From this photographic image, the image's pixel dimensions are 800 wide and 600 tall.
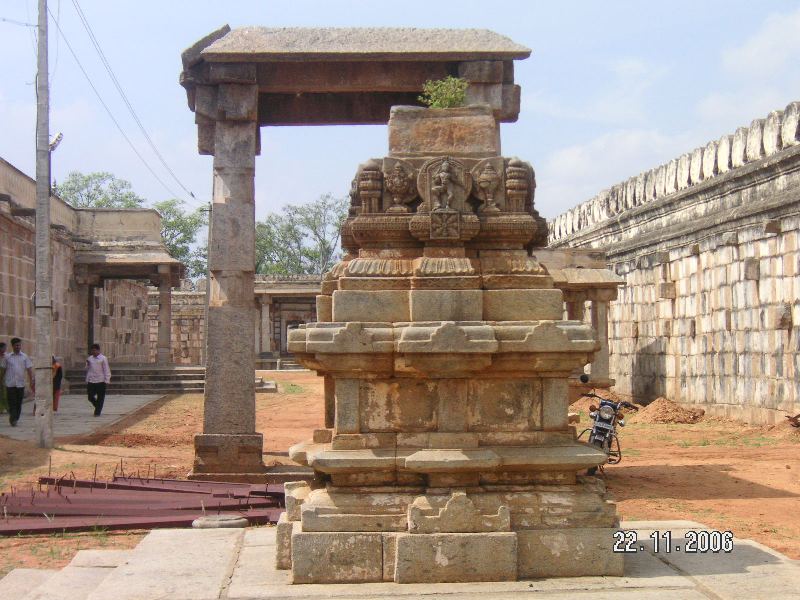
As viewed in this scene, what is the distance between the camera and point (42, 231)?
44.2 ft

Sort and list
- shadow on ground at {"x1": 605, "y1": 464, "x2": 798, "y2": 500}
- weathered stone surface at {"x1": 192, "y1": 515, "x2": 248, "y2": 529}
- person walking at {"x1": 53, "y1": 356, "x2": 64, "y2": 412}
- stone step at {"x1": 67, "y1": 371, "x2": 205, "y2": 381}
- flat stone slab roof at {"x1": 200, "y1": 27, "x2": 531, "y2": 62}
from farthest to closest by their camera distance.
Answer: stone step at {"x1": 67, "y1": 371, "x2": 205, "y2": 381} < person walking at {"x1": 53, "y1": 356, "x2": 64, "y2": 412} < flat stone slab roof at {"x1": 200, "y1": 27, "x2": 531, "y2": 62} < shadow on ground at {"x1": 605, "y1": 464, "x2": 798, "y2": 500} < weathered stone surface at {"x1": 192, "y1": 515, "x2": 248, "y2": 529}

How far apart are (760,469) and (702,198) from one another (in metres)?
6.78

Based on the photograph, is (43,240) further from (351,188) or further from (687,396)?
(687,396)

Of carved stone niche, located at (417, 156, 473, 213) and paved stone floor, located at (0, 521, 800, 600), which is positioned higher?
carved stone niche, located at (417, 156, 473, 213)

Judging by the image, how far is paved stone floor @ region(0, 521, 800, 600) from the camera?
4566mm

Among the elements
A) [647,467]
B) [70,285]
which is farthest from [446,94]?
[70,285]

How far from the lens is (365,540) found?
4840mm

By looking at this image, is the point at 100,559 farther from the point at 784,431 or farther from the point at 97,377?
the point at 97,377

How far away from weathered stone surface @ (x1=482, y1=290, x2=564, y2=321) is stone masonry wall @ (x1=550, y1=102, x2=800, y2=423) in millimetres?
9459

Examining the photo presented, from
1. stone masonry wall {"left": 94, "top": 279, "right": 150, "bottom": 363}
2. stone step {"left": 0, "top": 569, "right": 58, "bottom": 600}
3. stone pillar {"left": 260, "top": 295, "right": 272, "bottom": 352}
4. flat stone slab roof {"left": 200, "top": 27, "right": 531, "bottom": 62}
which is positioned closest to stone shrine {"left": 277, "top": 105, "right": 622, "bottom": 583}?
stone step {"left": 0, "top": 569, "right": 58, "bottom": 600}

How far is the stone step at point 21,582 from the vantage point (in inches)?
213

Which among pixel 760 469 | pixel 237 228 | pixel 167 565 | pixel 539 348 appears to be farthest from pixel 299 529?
pixel 760 469

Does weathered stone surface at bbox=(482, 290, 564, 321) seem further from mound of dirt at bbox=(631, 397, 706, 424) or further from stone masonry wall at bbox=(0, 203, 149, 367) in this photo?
stone masonry wall at bbox=(0, 203, 149, 367)

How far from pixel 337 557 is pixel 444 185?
80.0 inches
